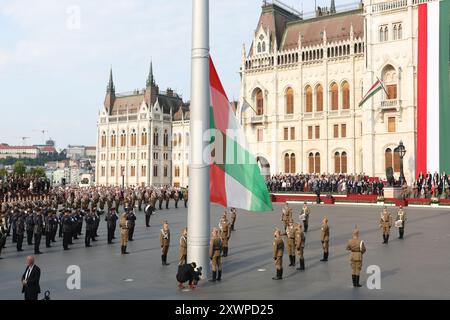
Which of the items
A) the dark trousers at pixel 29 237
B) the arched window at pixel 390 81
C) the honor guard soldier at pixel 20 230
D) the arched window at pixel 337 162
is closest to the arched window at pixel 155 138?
the arched window at pixel 337 162

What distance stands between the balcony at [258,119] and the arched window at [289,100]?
307 centimetres

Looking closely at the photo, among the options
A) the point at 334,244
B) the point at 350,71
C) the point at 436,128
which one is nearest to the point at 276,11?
the point at 350,71

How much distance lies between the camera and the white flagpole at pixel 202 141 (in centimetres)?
1205

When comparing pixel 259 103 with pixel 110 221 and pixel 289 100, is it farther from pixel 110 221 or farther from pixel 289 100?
pixel 110 221

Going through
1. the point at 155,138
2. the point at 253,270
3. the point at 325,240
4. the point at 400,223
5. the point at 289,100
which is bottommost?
the point at 253,270

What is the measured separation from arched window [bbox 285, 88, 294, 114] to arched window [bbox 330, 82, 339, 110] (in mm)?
5234

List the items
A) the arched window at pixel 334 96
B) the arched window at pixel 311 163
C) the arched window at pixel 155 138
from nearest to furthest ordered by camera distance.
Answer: the arched window at pixel 334 96, the arched window at pixel 311 163, the arched window at pixel 155 138

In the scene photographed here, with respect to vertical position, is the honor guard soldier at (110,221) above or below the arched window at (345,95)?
below

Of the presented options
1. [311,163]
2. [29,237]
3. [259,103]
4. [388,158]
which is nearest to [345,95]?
[311,163]

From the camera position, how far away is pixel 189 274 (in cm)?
1130

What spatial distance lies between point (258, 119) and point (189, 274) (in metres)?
51.1

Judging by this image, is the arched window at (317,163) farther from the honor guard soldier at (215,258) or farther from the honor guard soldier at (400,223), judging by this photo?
the honor guard soldier at (215,258)

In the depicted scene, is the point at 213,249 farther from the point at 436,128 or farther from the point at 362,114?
the point at 362,114
